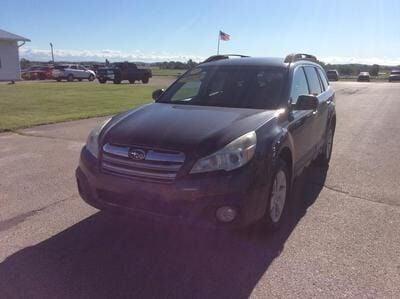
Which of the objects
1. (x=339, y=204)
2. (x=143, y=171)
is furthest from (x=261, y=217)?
(x=339, y=204)

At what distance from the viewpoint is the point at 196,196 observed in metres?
3.55

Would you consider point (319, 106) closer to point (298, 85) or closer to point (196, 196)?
point (298, 85)

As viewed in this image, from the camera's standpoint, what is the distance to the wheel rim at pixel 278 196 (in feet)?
13.8

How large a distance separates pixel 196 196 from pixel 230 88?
2085 millimetres

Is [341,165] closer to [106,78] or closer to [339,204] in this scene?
[339,204]

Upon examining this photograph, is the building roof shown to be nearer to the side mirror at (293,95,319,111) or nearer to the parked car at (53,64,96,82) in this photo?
the parked car at (53,64,96,82)

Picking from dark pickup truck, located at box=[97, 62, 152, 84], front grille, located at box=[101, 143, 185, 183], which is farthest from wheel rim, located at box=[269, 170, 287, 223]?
dark pickup truck, located at box=[97, 62, 152, 84]

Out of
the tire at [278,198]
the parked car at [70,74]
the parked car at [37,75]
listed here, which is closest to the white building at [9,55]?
the parked car at [70,74]

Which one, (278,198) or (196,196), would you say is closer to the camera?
(196,196)

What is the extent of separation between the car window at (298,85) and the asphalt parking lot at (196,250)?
129 cm

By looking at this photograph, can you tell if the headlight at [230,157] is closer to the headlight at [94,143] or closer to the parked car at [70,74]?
the headlight at [94,143]

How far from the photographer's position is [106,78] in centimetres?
3591

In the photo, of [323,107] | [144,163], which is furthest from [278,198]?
[323,107]

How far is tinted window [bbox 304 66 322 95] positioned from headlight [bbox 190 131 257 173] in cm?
266
